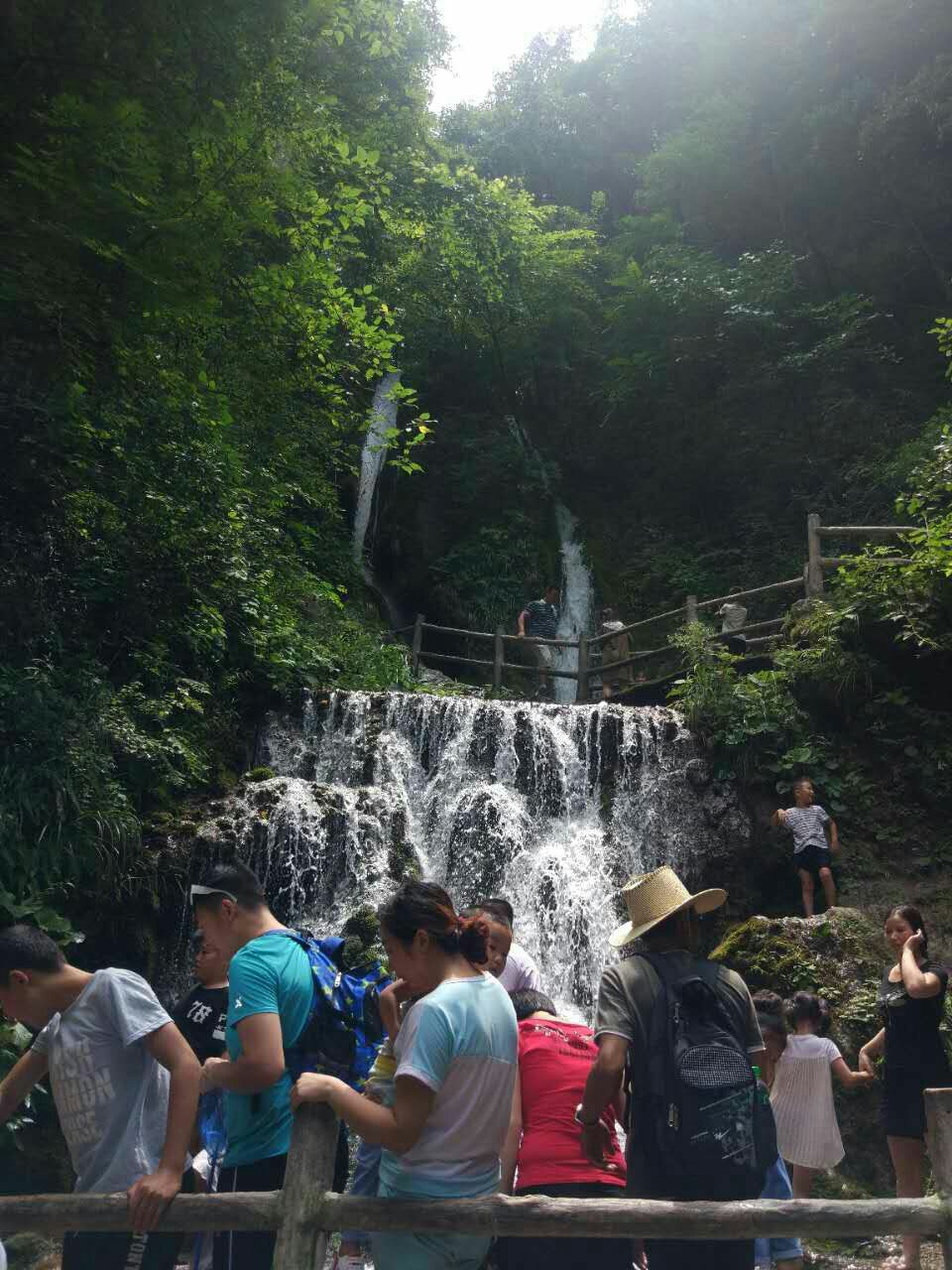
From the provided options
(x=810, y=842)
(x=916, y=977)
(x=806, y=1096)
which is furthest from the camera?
(x=810, y=842)

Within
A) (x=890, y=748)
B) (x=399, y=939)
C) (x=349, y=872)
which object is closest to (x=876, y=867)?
(x=890, y=748)

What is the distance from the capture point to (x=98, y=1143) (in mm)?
2711

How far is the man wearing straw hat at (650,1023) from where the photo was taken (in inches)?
106

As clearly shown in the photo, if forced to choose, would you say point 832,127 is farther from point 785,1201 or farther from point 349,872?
point 785,1201

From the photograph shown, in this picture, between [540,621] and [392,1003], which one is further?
[540,621]

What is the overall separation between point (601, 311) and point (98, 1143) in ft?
78.4

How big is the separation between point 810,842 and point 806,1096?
5152mm

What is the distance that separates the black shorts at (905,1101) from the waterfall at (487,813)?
182 inches

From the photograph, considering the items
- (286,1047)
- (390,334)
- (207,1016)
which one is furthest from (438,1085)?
(390,334)

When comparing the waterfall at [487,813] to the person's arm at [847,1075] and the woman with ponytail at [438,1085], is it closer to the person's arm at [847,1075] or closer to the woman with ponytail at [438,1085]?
the person's arm at [847,1075]

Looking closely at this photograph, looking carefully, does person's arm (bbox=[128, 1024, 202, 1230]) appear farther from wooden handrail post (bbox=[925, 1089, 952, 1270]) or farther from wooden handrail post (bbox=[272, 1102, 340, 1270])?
wooden handrail post (bbox=[925, 1089, 952, 1270])

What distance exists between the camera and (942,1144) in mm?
2727

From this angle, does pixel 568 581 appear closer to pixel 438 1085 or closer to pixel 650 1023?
pixel 650 1023

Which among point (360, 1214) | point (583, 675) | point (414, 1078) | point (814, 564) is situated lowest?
point (360, 1214)
